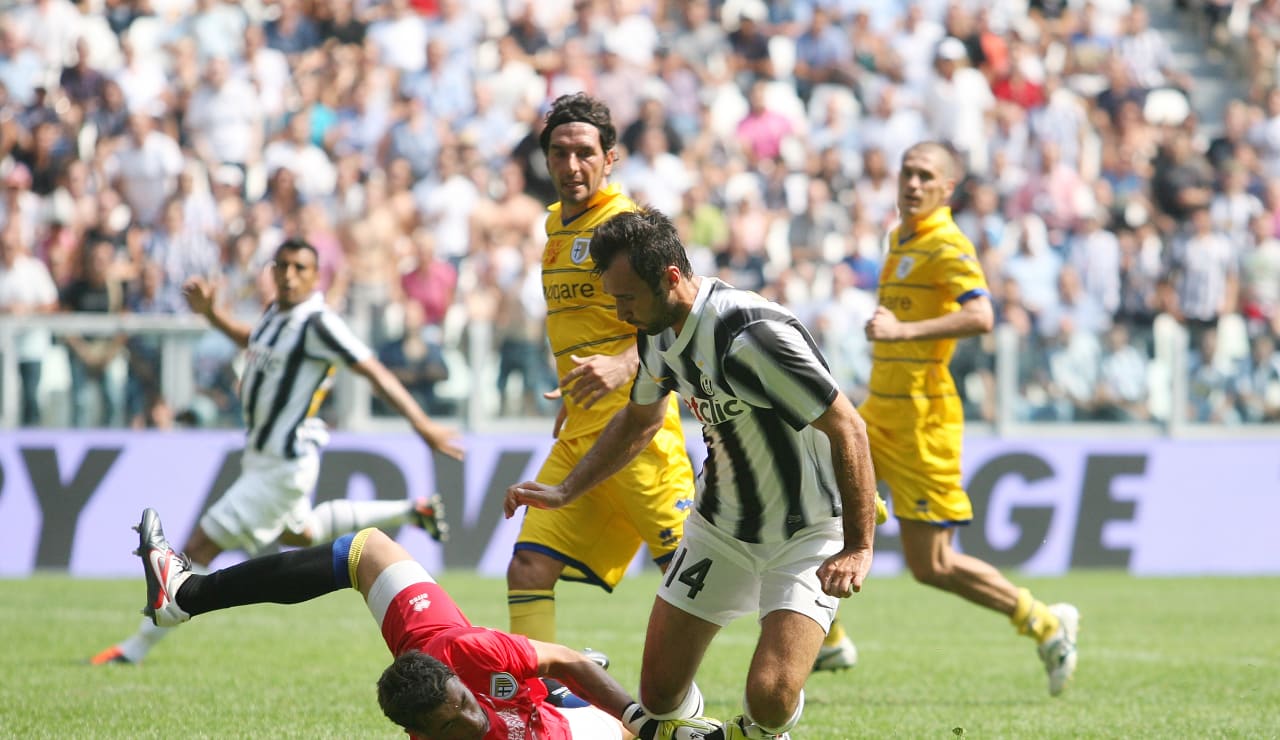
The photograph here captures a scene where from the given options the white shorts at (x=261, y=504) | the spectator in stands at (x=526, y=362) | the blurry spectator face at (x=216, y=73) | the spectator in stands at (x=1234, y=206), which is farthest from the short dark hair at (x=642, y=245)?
the spectator in stands at (x=1234, y=206)

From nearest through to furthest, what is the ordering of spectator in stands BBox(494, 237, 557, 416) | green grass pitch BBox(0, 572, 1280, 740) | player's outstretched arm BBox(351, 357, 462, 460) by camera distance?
green grass pitch BBox(0, 572, 1280, 740)
player's outstretched arm BBox(351, 357, 462, 460)
spectator in stands BBox(494, 237, 557, 416)

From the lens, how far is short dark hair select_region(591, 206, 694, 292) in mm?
5504

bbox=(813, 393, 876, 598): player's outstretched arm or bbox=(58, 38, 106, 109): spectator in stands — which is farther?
bbox=(58, 38, 106, 109): spectator in stands

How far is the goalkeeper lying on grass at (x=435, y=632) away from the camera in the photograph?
5652mm

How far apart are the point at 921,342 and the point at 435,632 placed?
3.82 meters

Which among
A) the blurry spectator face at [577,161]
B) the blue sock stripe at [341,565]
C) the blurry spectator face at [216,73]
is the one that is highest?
the blurry spectator face at [216,73]

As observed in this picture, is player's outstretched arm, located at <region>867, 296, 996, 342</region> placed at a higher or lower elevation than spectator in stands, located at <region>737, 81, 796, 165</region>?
lower

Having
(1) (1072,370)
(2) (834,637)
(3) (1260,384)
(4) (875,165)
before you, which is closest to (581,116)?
(2) (834,637)

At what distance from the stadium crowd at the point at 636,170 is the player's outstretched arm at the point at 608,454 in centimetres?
830

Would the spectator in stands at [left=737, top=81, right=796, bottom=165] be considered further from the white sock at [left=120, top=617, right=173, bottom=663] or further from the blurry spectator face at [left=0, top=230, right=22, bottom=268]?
the white sock at [left=120, top=617, right=173, bottom=663]

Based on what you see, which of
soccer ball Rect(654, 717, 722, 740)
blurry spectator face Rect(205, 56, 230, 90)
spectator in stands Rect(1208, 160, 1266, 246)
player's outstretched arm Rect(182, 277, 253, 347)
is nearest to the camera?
soccer ball Rect(654, 717, 722, 740)

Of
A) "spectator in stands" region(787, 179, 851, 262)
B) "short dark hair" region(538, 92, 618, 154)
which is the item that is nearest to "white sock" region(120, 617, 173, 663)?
"short dark hair" region(538, 92, 618, 154)

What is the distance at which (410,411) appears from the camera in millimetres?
8805

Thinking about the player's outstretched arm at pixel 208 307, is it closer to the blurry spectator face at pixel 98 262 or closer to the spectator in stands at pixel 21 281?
the spectator in stands at pixel 21 281
